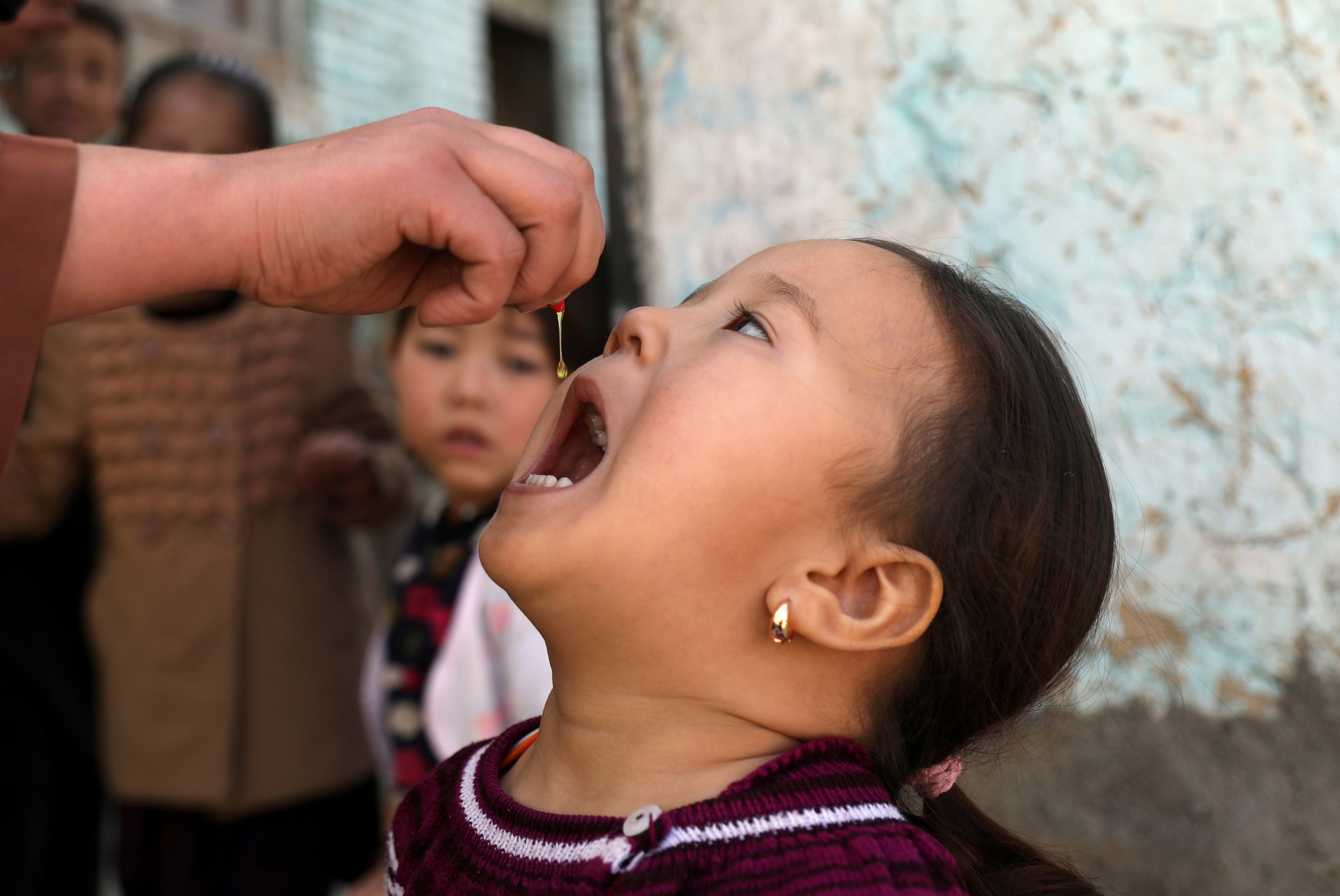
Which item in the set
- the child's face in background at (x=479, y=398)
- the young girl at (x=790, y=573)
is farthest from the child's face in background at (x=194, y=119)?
the young girl at (x=790, y=573)

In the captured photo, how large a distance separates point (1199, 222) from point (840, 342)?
0.74 m

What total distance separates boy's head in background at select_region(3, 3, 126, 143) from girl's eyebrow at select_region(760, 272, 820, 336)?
106 inches

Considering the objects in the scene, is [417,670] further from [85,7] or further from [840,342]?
[85,7]

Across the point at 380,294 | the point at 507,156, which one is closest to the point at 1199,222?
the point at 507,156

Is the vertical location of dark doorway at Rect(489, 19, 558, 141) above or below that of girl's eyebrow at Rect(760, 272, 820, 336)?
below

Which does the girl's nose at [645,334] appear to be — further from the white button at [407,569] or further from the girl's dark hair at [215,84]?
the girl's dark hair at [215,84]

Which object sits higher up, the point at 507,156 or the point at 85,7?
the point at 507,156

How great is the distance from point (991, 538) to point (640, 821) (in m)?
0.49

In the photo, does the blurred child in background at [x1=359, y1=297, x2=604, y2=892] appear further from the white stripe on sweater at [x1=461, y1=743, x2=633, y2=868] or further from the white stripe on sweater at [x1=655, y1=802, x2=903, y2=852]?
the white stripe on sweater at [x1=655, y1=802, x2=903, y2=852]

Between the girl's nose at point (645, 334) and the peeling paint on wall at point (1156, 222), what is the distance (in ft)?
2.32

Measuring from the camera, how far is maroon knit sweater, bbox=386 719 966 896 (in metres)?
1.03

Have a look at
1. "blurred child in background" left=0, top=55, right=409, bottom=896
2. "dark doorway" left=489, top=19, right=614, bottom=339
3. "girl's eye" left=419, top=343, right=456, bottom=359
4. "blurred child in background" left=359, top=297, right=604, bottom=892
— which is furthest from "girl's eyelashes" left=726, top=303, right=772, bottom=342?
"dark doorway" left=489, top=19, right=614, bottom=339

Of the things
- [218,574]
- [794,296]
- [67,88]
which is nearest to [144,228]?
[794,296]

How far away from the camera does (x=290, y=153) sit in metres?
1.12
